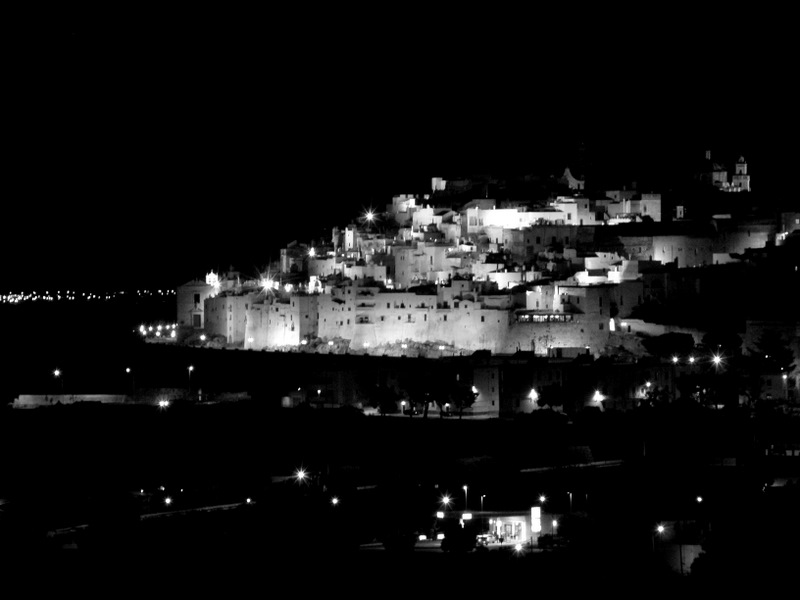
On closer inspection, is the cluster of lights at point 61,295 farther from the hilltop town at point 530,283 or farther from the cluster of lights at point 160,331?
the hilltop town at point 530,283

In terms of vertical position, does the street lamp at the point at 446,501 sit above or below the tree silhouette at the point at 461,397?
below

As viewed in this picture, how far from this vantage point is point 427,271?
172 ft

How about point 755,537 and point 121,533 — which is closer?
point 755,537

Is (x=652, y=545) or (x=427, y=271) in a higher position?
(x=427, y=271)

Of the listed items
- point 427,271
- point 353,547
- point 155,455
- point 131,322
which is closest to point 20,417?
point 155,455

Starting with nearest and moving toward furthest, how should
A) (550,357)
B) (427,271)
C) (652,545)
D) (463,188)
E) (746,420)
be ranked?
(652,545)
(746,420)
(550,357)
(427,271)
(463,188)

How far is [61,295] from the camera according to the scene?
11988 cm

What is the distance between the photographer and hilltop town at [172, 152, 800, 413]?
151 feet

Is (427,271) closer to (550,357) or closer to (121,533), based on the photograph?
(550,357)

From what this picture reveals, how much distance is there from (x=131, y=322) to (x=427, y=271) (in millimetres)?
32550

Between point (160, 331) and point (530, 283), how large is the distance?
17.2m

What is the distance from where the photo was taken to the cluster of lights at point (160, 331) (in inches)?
2308

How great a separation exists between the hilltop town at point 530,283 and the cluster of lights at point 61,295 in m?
51.1

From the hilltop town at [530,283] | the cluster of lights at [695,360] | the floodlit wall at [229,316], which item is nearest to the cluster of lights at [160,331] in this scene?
the hilltop town at [530,283]
